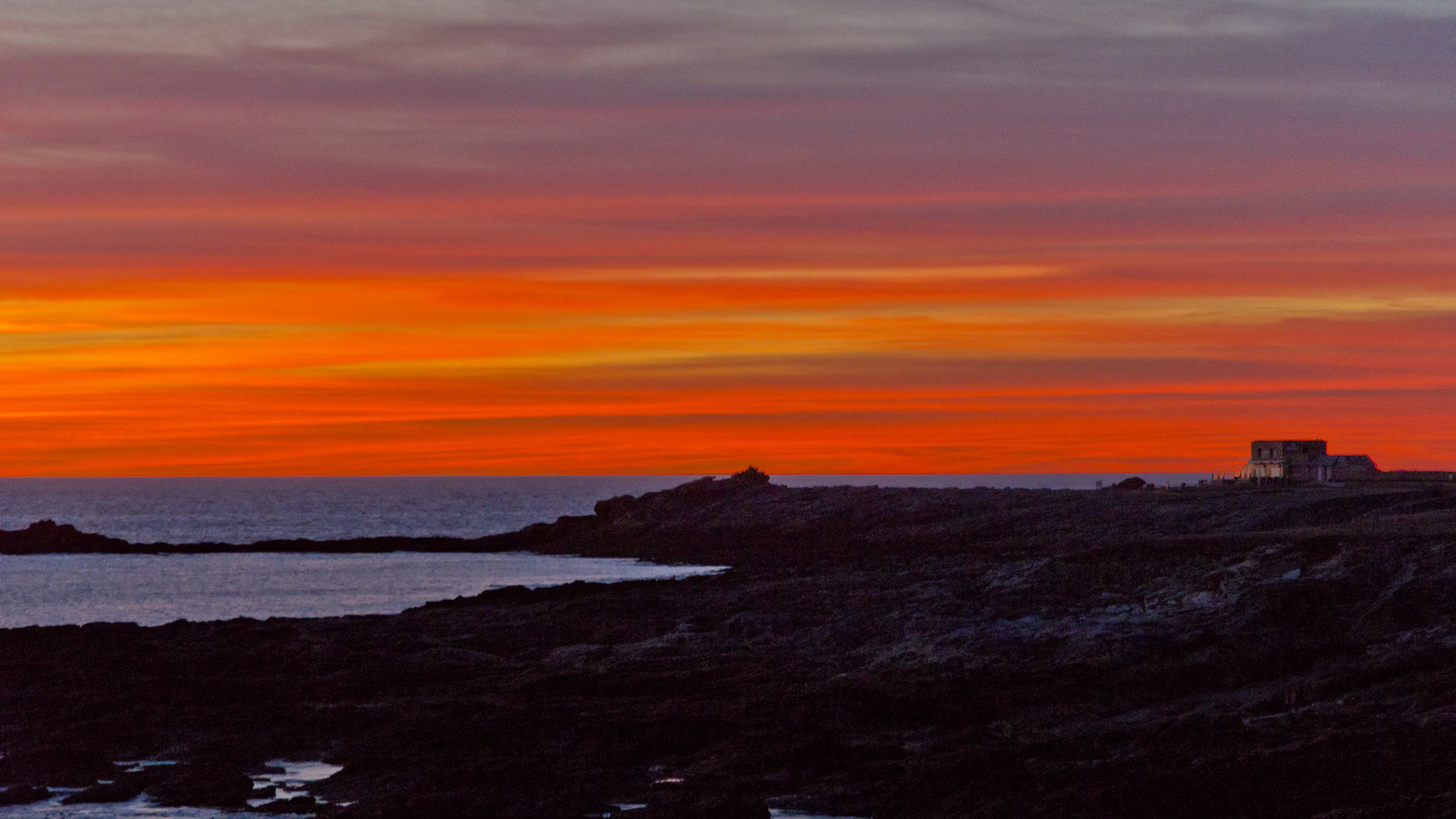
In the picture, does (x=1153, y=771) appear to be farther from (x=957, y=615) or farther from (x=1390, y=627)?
(x=957, y=615)

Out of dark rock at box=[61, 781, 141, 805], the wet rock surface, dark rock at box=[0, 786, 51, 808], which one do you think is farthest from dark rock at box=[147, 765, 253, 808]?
dark rock at box=[0, 786, 51, 808]

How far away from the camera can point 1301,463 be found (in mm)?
102625

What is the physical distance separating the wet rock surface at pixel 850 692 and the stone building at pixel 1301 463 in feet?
149

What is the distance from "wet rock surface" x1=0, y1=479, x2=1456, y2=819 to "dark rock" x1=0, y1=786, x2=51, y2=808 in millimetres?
851

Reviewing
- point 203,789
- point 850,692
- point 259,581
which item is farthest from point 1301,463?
point 203,789

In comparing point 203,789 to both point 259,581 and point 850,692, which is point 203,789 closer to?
point 850,692

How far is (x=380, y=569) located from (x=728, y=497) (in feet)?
93.1

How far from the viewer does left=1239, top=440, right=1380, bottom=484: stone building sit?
9931 cm

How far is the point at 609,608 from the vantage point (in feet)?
161

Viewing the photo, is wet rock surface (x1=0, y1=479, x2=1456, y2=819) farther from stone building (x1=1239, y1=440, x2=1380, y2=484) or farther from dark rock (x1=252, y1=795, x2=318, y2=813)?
stone building (x1=1239, y1=440, x2=1380, y2=484)

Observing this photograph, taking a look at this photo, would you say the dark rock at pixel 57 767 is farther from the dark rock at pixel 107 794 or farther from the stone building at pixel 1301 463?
the stone building at pixel 1301 463

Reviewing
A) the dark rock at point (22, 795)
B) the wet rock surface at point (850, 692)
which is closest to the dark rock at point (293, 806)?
the wet rock surface at point (850, 692)

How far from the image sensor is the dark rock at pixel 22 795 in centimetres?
2734

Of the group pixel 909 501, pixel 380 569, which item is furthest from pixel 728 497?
pixel 380 569
